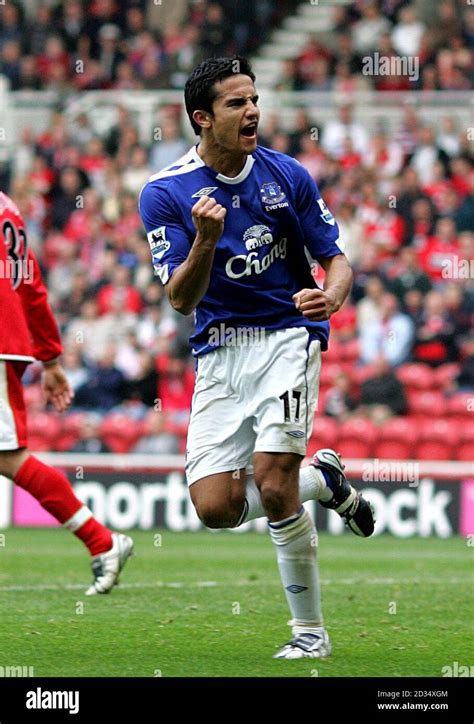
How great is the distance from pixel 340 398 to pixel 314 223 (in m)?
8.31

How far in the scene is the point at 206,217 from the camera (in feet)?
19.3

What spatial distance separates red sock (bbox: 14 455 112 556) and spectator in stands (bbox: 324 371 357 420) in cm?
672

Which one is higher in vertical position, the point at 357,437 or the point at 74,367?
the point at 74,367

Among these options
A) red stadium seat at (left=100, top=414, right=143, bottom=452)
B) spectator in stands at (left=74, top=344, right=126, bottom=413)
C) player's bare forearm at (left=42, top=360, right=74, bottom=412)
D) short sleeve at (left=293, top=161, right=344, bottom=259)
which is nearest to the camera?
short sleeve at (left=293, top=161, right=344, bottom=259)

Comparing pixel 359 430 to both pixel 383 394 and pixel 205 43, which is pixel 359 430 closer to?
pixel 383 394

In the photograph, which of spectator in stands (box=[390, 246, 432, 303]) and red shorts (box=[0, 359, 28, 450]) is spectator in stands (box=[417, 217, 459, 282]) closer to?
spectator in stands (box=[390, 246, 432, 303])

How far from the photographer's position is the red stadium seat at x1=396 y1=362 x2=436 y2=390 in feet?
48.6

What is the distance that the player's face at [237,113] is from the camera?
251 inches

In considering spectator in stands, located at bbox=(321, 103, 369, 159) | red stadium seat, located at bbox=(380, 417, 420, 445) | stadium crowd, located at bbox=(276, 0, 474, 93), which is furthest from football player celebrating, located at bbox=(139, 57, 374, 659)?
stadium crowd, located at bbox=(276, 0, 474, 93)

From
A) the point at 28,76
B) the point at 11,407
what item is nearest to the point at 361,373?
the point at 11,407

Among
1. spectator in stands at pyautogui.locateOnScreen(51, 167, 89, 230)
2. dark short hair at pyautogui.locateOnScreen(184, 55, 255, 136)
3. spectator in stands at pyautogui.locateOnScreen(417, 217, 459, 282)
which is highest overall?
spectator in stands at pyautogui.locateOnScreen(51, 167, 89, 230)

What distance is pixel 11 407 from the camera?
312 inches

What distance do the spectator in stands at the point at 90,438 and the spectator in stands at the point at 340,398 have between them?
2287 millimetres
